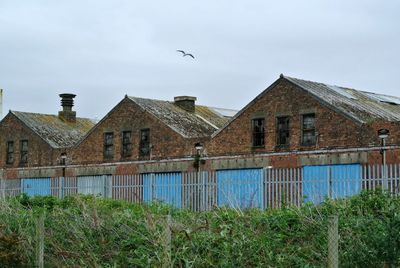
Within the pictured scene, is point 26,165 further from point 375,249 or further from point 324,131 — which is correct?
point 375,249

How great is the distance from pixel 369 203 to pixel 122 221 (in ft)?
12.8

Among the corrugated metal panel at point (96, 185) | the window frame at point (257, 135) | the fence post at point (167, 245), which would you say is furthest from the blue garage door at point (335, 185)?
the corrugated metal panel at point (96, 185)

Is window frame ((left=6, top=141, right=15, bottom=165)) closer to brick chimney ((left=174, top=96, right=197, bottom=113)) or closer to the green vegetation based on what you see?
brick chimney ((left=174, top=96, right=197, bottom=113))

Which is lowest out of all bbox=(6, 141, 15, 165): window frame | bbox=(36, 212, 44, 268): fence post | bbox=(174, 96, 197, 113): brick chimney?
bbox=(36, 212, 44, 268): fence post

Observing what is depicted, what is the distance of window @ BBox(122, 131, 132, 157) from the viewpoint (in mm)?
33312

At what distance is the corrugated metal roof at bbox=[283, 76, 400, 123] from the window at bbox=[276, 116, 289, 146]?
1539mm

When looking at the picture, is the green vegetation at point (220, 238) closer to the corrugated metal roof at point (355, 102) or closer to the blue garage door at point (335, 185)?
the blue garage door at point (335, 185)

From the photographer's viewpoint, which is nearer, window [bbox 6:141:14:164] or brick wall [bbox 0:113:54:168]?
brick wall [bbox 0:113:54:168]

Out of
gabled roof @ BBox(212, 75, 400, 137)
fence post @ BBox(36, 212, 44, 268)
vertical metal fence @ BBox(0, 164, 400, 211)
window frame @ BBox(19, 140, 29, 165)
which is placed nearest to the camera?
fence post @ BBox(36, 212, 44, 268)

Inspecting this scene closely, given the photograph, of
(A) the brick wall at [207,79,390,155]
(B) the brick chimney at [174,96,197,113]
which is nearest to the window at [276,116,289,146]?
(A) the brick wall at [207,79,390,155]

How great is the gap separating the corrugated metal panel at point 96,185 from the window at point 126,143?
1.39m

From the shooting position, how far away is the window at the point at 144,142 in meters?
32.4

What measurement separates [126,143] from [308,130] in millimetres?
10654

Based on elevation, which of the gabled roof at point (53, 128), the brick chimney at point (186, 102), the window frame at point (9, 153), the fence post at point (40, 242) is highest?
the brick chimney at point (186, 102)
